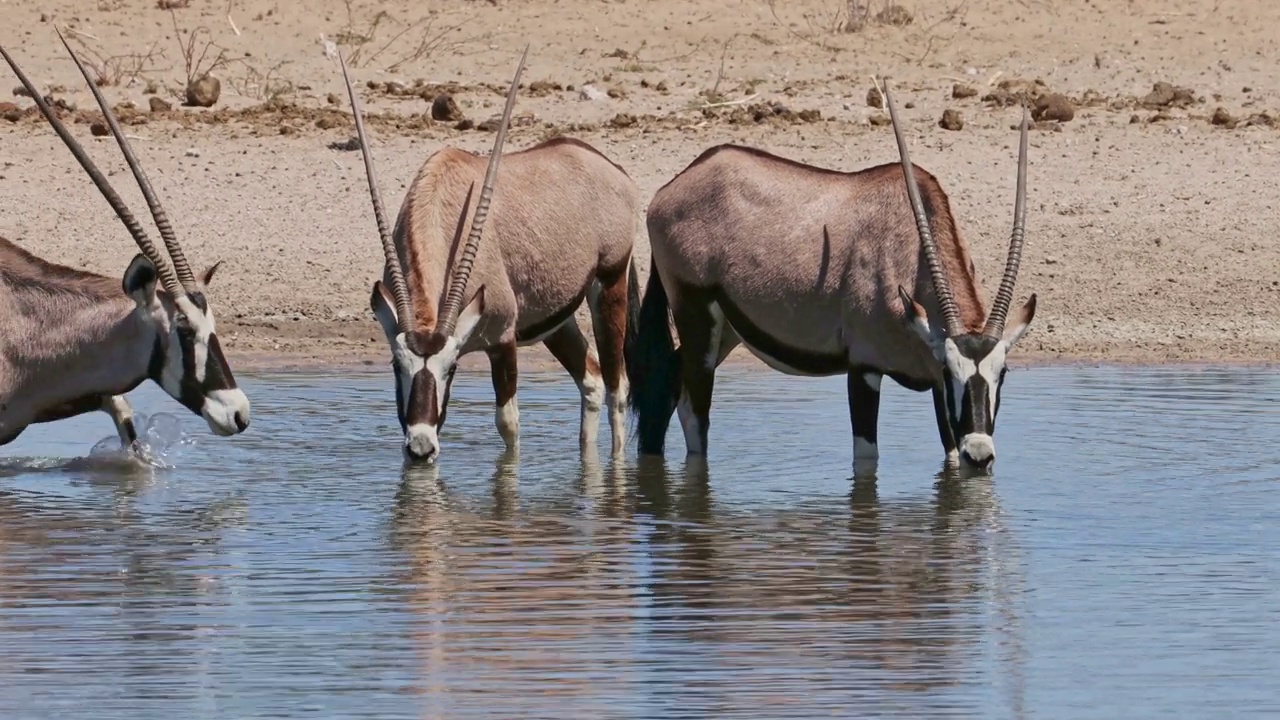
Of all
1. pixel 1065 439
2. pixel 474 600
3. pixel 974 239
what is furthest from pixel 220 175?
pixel 474 600

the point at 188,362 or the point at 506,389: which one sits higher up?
the point at 188,362

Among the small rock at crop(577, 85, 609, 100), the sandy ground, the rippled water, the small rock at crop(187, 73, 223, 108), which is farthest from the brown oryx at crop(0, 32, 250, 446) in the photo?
the small rock at crop(577, 85, 609, 100)

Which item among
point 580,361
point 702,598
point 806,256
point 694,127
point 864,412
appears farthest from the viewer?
point 694,127

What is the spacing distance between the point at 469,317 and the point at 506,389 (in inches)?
34.1

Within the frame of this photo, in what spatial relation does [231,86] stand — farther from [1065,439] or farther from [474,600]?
[474,600]

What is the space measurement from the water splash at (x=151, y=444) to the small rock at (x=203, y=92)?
21.3ft

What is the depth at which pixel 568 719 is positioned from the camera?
192 inches

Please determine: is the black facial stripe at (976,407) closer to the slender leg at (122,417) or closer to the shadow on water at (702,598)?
the shadow on water at (702,598)

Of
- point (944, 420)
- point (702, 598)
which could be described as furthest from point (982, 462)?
point (702, 598)

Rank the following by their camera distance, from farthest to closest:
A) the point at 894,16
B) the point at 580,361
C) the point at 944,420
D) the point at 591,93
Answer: the point at 894,16 → the point at 591,93 → the point at 580,361 → the point at 944,420

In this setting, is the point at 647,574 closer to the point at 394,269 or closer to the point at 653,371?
the point at 394,269

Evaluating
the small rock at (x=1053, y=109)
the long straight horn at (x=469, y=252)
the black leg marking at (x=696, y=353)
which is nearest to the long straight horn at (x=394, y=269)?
the long straight horn at (x=469, y=252)

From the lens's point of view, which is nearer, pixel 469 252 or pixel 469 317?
pixel 469 317

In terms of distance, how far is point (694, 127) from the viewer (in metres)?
14.8
